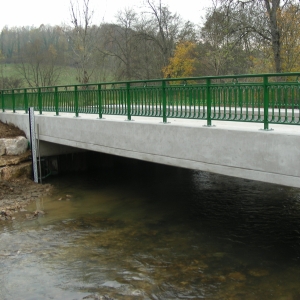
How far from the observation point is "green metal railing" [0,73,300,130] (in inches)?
→ 278

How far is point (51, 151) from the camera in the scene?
1504cm

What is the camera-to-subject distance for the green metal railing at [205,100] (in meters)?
7.05

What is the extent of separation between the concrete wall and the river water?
1610 mm

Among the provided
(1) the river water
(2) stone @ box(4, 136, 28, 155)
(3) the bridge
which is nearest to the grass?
(2) stone @ box(4, 136, 28, 155)

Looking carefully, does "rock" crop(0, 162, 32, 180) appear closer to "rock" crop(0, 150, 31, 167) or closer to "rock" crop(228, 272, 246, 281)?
"rock" crop(0, 150, 31, 167)

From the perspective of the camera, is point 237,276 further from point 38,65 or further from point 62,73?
point 62,73

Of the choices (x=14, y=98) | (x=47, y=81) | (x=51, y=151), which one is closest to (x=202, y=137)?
(x=51, y=151)

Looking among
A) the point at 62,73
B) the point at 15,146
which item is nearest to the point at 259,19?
the point at 15,146

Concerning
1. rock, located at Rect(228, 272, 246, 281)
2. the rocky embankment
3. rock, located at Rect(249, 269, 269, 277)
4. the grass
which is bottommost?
rock, located at Rect(228, 272, 246, 281)

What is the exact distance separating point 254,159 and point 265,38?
13523 mm

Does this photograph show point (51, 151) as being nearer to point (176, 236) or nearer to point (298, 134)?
point (176, 236)

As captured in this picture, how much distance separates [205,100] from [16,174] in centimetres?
815

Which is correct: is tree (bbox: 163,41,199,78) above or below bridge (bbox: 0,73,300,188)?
above

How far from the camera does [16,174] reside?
13.9 meters
